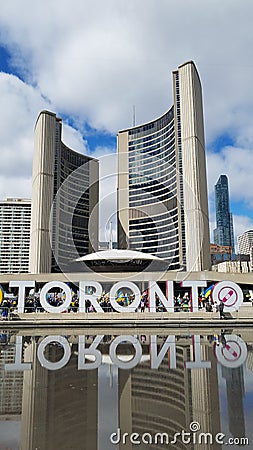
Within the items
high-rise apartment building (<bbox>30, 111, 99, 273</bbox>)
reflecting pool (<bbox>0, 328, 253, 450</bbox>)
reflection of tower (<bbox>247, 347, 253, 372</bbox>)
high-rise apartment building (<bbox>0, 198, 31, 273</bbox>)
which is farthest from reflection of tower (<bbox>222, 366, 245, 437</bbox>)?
high-rise apartment building (<bbox>0, 198, 31, 273</bbox>)

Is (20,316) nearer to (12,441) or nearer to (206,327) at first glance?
(206,327)

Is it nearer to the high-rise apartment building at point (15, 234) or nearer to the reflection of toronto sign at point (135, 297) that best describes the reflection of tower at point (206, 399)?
the reflection of toronto sign at point (135, 297)

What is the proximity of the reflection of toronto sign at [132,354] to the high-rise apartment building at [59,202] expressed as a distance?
43.2 meters

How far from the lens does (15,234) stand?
16112cm

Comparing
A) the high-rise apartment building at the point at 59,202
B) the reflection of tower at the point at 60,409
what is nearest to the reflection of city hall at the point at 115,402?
the reflection of tower at the point at 60,409

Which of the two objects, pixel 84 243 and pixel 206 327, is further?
pixel 84 243

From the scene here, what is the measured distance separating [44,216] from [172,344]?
67.5 m

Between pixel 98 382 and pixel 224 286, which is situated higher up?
pixel 224 286

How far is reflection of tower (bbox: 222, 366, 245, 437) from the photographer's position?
18.0ft

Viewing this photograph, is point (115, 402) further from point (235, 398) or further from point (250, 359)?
point (250, 359)

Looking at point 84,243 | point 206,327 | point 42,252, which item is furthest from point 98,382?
point 84,243

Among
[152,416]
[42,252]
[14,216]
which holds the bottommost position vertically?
[152,416]

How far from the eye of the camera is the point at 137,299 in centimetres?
2322

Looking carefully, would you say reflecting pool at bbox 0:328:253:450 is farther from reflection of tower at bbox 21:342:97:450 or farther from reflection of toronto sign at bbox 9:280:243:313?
reflection of toronto sign at bbox 9:280:243:313
